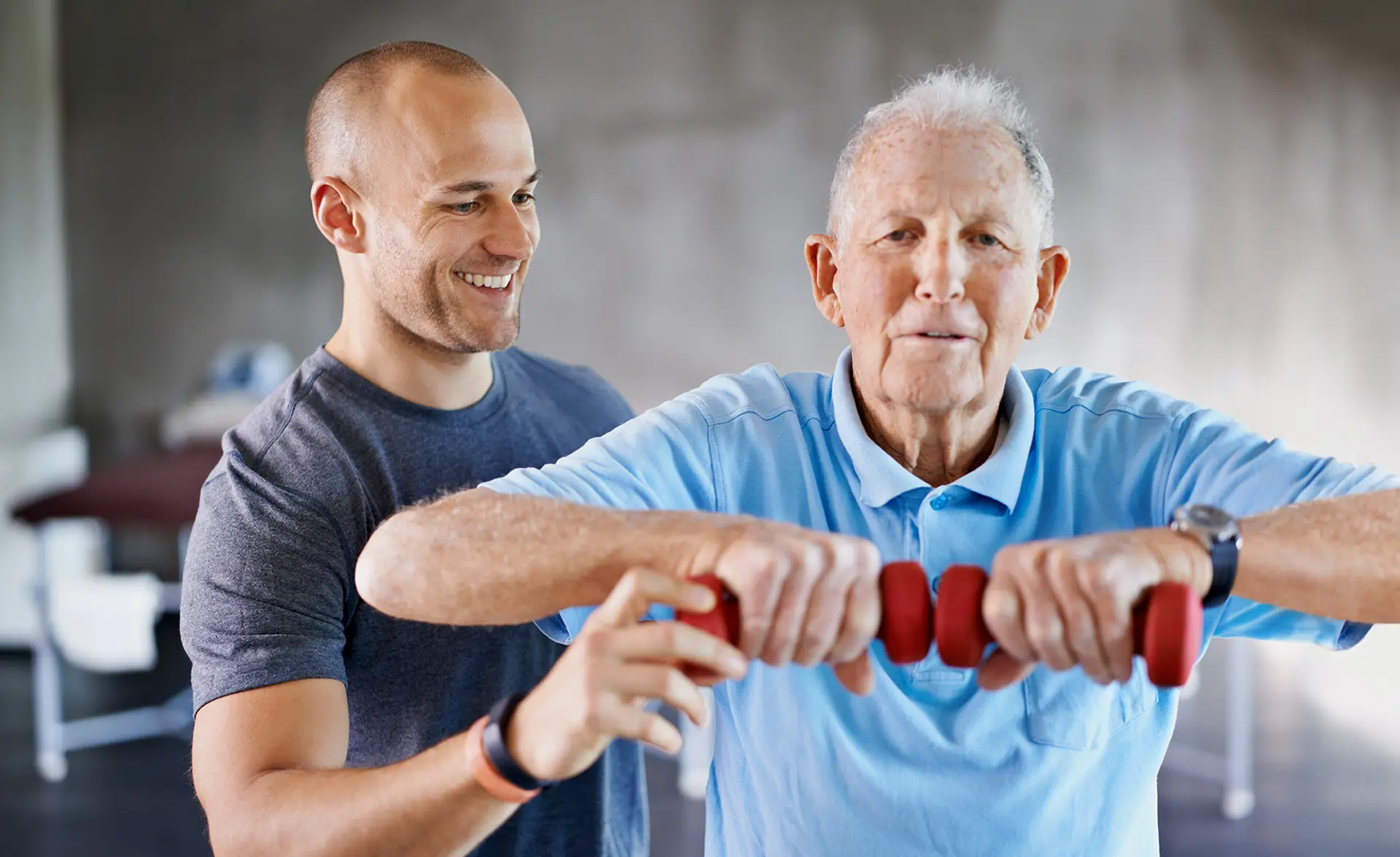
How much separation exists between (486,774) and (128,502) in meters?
3.41

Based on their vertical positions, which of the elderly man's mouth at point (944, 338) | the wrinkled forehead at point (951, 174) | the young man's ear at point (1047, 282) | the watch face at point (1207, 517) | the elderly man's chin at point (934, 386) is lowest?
the watch face at point (1207, 517)

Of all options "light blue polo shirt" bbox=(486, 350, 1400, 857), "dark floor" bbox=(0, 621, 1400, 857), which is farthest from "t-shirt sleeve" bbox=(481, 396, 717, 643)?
"dark floor" bbox=(0, 621, 1400, 857)

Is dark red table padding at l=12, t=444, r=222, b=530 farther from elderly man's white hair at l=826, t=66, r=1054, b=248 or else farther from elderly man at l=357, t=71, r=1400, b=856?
elderly man's white hair at l=826, t=66, r=1054, b=248

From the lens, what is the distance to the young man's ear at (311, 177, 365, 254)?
71.1 inches

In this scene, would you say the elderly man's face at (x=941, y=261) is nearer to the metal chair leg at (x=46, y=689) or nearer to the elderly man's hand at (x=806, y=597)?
the elderly man's hand at (x=806, y=597)

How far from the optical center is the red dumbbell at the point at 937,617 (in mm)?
958

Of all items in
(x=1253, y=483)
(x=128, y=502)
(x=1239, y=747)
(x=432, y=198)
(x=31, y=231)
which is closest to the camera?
(x=1253, y=483)

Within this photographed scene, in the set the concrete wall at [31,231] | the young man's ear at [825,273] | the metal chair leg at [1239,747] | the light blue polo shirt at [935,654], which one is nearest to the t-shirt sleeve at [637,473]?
the light blue polo shirt at [935,654]

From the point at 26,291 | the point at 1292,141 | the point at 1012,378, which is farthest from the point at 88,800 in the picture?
the point at 1292,141

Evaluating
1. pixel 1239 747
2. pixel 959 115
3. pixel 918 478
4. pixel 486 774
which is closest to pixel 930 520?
pixel 918 478

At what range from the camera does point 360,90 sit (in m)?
1.78

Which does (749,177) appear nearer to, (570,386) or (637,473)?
(570,386)

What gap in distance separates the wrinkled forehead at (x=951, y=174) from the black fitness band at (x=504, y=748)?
611 mm

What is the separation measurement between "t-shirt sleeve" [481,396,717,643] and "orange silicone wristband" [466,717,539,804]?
18 cm
